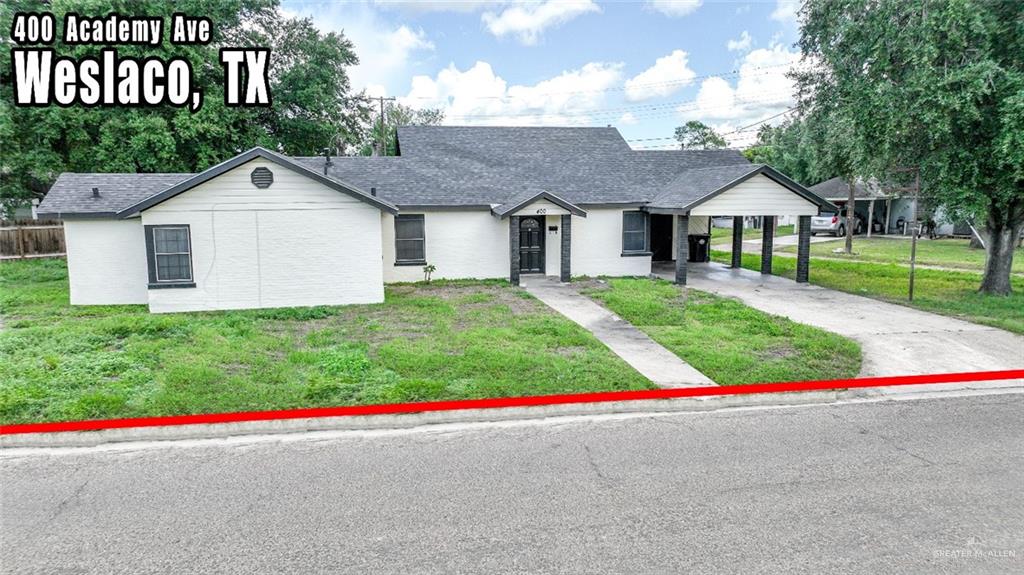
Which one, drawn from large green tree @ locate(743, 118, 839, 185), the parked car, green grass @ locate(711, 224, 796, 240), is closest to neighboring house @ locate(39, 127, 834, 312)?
large green tree @ locate(743, 118, 839, 185)

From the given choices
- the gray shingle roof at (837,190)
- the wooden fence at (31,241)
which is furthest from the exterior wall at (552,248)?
the gray shingle roof at (837,190)

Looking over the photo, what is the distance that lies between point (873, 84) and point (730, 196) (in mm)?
4591

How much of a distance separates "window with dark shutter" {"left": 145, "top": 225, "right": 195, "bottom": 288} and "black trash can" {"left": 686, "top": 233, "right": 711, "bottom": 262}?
59.9ft

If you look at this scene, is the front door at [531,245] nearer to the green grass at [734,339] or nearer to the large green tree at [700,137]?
the green grass at [734,339]

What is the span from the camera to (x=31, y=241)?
27.0m

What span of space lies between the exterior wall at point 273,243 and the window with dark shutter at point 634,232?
9010mm

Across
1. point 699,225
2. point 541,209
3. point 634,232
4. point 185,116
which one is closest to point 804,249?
point 634,232

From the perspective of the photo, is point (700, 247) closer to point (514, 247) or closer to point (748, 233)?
point (514, 247)

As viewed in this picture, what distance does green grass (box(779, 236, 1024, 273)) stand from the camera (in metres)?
25.6

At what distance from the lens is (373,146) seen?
43.9 metres

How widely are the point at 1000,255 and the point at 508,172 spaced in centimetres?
1477

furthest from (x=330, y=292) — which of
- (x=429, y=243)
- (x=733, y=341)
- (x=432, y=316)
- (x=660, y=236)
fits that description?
(x=660, y=236)

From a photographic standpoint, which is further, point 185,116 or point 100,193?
point 185,116
